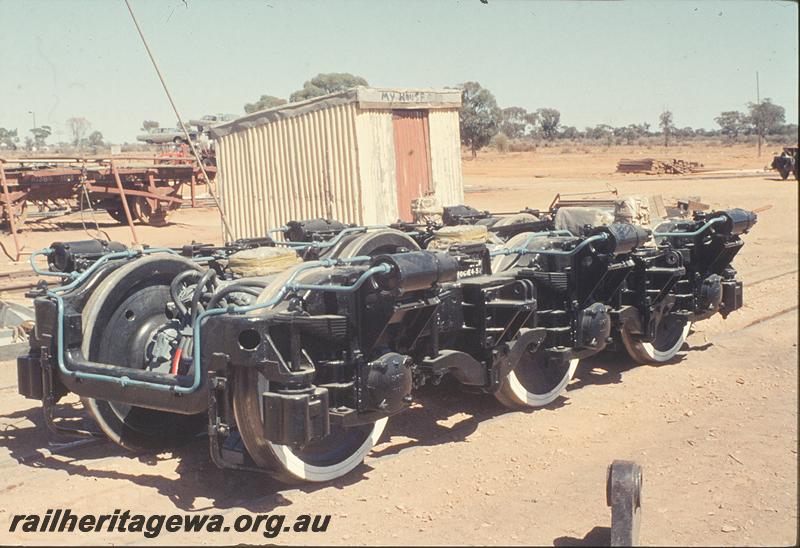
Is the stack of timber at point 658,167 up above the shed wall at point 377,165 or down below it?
below

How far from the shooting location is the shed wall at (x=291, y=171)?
1608 centimetres

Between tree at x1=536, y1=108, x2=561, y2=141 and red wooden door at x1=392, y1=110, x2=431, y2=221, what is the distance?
70978 millimetres

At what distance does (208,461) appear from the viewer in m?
6.65

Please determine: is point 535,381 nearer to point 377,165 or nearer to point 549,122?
point 377,165

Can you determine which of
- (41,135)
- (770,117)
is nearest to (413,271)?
(770,117)

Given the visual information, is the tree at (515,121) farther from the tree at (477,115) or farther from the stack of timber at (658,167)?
the stack of timber at (658,167)

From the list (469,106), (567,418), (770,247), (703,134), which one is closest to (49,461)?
(567,418)

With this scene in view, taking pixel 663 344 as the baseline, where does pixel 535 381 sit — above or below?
above

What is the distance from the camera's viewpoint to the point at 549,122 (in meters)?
88.6

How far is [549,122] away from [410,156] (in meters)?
73.8

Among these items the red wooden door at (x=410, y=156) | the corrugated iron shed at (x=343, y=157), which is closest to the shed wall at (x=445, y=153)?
the corrugated iron shed at (x=343, y=157)

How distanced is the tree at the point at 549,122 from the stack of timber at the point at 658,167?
1720 inches

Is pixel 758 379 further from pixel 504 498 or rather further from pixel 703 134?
pixel 703 134

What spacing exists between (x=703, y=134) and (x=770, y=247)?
74649 millimetres
